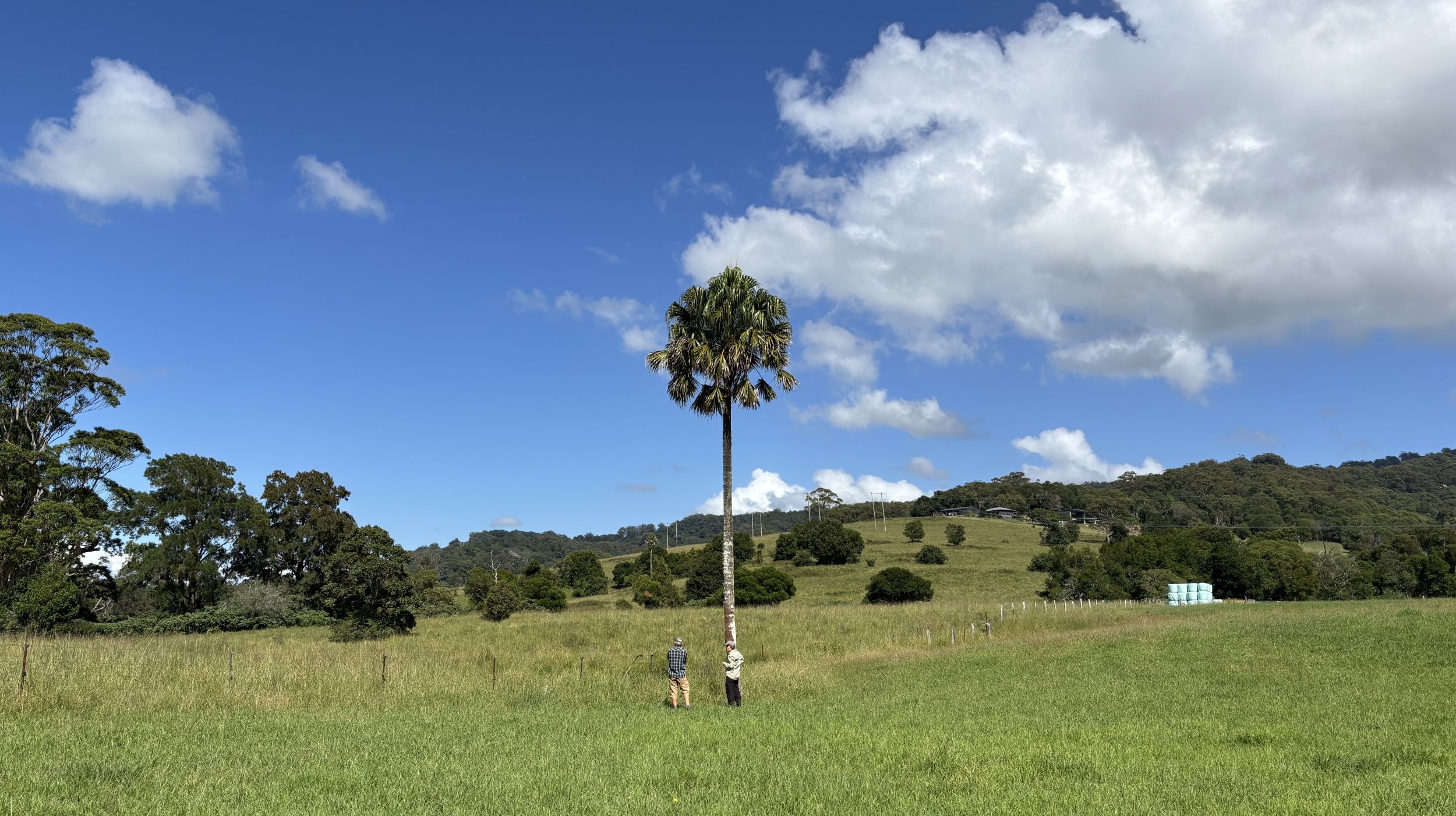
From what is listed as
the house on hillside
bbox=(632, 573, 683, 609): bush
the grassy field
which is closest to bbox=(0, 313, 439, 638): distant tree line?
the grassy field

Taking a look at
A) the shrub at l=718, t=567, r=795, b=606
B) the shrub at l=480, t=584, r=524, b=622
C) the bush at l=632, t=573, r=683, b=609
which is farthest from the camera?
the bush at l=632, t=573, r=683, b=609

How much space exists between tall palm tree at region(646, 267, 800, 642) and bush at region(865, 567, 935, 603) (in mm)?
45177

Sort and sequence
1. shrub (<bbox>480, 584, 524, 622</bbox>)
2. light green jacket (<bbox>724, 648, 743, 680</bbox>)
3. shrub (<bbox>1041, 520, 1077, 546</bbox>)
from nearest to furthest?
1. light green jacket (<bbox>724, 648, 743, 680</bbox>)
2. shrub (<bbox>480, 584, 524, 622</bbox>)
3. shrub (<bbox>1041, 520, 1077, 546</bbox>)

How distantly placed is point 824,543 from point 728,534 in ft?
249

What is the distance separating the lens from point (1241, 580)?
80000mm

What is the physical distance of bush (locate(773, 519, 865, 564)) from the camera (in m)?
97.1

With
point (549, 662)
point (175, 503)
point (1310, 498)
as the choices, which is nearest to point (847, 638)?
point (549, 662)

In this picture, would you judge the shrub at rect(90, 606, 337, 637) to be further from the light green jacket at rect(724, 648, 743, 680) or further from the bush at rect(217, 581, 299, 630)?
the light green jacket at rect(724, 648, 743, 680)

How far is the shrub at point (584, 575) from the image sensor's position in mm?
88250

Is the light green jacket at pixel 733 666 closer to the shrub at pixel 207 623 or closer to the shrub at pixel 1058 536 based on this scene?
the shrub at pixel 207 623

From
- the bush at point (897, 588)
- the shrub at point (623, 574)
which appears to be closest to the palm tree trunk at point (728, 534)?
the bush at point (897, 588)

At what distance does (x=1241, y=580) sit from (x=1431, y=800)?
276 feet

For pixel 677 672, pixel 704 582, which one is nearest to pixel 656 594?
pixel 704 582

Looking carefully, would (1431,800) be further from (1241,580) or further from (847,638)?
(1241,580)
